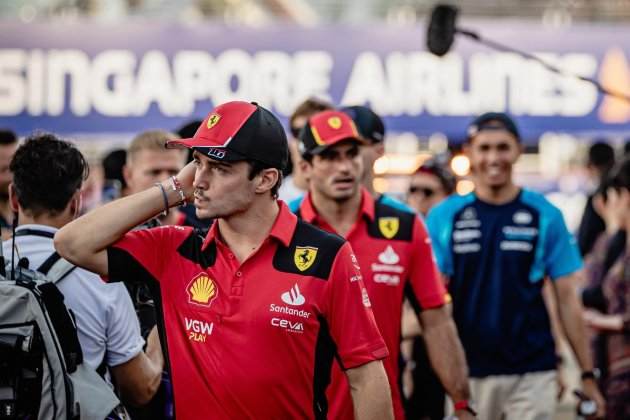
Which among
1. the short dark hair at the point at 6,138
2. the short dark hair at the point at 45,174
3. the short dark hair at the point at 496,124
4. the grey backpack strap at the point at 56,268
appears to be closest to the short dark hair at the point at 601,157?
the short dark hair at the point at 496,124

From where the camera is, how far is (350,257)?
4324 millimetres

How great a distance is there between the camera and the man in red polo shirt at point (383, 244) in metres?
5.93

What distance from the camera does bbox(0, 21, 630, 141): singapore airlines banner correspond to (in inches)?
521

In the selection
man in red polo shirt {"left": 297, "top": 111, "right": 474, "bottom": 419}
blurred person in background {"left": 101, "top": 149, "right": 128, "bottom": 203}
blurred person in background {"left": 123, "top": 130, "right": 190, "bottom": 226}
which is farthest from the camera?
blurred person in background {"left": 101, "top": 149, "right": 128, "bottom": 203}

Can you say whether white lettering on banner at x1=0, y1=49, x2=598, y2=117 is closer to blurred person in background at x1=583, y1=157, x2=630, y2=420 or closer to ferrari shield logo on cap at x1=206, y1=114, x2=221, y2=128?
blurred person in background at x1=583, y1=157, x2=630, y2=420

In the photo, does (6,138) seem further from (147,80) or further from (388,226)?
(147,80)

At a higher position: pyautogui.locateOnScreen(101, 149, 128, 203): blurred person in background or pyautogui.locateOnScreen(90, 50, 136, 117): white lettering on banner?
pyautogui.locateOnScreen(90, 50, 136, 117): white lettering on banner

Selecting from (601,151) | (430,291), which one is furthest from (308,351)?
(601,151)

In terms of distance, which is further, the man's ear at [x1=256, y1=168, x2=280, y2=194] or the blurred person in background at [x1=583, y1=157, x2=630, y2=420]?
the blurred person in background at [x1=583, y1=157, x2=630, y2=420]

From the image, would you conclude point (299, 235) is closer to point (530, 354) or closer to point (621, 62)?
point (530, 354)

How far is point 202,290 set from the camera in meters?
4.29

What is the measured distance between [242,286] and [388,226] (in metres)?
1.99

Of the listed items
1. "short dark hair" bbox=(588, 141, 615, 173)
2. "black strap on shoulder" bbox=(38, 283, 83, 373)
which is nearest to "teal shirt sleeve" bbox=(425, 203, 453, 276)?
"black strap on shoulder" bbox=(38, 283, 83, 373)

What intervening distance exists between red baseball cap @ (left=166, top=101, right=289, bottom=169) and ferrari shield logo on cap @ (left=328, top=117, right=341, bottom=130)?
69.6 inches
